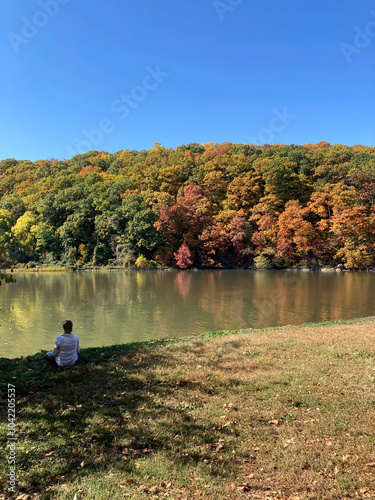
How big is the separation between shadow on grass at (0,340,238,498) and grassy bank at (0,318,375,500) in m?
0.02

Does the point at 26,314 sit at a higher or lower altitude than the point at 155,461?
lower

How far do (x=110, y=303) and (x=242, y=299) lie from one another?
27.8ft

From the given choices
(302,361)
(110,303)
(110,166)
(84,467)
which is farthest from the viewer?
(110,166)

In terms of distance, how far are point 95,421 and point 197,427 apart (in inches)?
54.1

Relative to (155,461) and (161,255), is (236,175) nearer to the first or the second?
(161,255)

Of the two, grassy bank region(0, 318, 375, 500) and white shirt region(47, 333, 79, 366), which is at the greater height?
white shirt region(47, 333, 79, 366)

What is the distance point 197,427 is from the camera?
13.5 feet

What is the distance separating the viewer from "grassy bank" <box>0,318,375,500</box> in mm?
3109

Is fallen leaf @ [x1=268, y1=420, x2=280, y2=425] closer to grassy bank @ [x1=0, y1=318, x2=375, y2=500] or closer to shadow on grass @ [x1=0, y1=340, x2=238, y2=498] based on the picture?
grassy bank @ [x1=0, y1=318, x2=375, y2=500]

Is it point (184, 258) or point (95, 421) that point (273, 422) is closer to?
point (95, 421)

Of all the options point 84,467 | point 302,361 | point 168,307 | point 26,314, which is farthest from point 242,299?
point 84,467

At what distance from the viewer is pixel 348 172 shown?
52.4m
